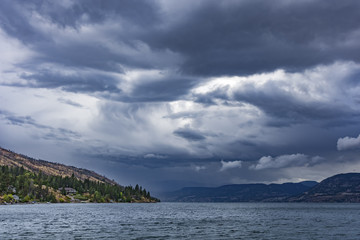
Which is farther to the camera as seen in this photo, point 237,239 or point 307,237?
point 307,237

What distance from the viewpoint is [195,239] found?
75.9 metres

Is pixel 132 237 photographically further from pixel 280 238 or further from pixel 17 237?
pixel 280 238

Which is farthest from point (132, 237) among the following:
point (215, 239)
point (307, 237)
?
point (307, 237)

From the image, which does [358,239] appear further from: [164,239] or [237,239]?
[164,239]

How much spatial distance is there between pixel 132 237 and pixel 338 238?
156 ft

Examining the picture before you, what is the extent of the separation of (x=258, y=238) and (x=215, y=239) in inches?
416

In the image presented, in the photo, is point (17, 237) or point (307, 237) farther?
point (307, 237)

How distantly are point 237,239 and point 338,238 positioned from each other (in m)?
24.4

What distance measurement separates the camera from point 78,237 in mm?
76438

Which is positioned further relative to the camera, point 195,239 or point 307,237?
point 307,237

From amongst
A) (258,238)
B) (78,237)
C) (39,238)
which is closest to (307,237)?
(258,238)

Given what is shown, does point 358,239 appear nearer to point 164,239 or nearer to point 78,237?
point 164,239

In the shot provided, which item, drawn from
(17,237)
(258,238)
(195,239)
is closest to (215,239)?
(195,239)

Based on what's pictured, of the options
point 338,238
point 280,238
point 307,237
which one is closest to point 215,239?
point 280,238
